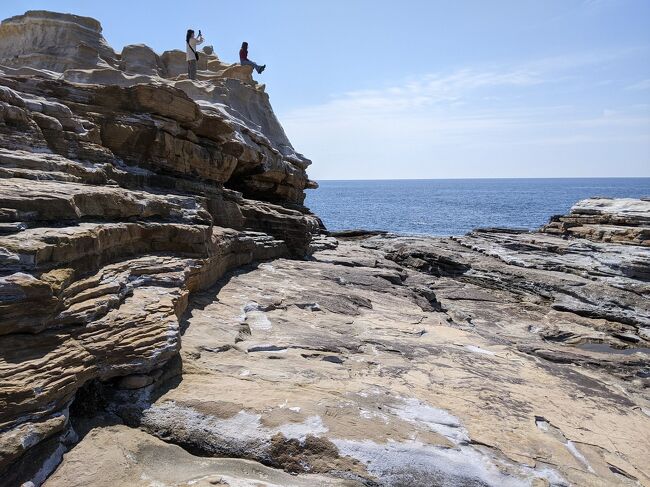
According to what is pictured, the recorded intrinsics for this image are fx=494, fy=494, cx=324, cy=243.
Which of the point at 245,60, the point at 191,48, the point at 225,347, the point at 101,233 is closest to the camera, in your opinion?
the point at 101,233

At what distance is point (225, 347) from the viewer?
8625 millimetres

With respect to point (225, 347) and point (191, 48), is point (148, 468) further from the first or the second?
point (191, 48)

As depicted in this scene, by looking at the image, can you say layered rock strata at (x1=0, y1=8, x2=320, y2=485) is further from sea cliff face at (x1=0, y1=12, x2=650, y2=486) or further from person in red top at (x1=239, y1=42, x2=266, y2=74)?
person in red top at (x1=239, y1=42, x2=266, y2=74)

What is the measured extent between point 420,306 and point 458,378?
20.8 ft

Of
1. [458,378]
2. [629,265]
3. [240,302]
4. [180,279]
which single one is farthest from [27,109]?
[629,265]

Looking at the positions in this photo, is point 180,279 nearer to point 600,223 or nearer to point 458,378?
point 458,378

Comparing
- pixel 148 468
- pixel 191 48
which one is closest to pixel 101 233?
pixel 148 468

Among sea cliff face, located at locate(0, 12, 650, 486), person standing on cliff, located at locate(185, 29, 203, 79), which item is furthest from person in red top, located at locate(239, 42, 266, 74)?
sea cliff face, located at locate(0, 12, 650, 486)

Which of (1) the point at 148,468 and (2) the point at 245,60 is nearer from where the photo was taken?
(1) the point at 148,468

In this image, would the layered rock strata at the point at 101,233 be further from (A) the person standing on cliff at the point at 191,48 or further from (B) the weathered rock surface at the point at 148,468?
(A) the person standing on cliff at the point at 191,48

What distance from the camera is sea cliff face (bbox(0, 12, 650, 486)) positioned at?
5.73 m

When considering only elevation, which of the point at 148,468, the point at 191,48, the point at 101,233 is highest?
the point at 191,48

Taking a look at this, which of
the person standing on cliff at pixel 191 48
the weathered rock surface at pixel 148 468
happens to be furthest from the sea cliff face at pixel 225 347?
the person standing on cliff at pixel 191 48

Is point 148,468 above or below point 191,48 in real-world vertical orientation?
below
